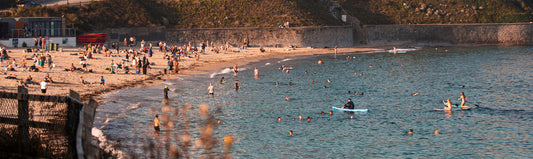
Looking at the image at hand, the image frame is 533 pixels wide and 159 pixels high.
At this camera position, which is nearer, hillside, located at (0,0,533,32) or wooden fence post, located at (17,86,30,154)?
wooden fence post, located at (17,86,30,154)

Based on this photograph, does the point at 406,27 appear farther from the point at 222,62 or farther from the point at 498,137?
the point at 498,137

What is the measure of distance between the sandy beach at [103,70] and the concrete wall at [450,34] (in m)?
23.8

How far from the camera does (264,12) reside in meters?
94.9

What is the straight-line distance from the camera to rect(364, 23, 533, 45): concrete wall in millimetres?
101375

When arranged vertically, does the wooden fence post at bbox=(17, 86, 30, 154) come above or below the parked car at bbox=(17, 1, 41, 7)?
below

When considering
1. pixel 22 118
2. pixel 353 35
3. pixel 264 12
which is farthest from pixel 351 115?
pixel 353 35

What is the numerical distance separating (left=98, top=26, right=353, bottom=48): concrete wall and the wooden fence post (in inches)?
2877

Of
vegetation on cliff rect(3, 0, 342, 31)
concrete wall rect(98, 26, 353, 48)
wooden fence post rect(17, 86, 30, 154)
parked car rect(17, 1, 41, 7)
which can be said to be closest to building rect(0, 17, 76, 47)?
vegetation on cliff rect(3, 0, 342, 31)

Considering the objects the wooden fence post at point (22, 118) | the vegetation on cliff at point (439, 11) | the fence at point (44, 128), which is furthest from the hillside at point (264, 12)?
the wooden fence post at point (22, 118)

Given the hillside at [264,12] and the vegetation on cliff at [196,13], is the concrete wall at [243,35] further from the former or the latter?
the hillside at [264,12]

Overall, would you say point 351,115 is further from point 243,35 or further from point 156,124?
point 243,35

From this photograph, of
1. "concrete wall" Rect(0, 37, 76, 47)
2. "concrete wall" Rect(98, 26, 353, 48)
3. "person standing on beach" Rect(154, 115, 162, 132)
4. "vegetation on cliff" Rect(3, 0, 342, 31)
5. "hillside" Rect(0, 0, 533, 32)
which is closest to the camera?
"person standing on beach" Rect(154, 115, 162, 132)

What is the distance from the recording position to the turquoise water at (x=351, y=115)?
3003 cm

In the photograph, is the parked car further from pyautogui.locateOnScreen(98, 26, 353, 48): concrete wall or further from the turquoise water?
Result: the turquoise water
